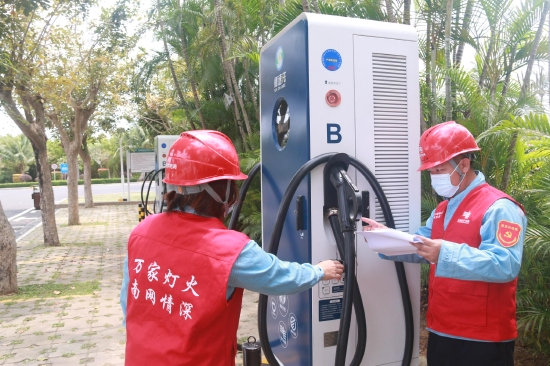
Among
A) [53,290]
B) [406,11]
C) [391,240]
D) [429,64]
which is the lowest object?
[53,290]

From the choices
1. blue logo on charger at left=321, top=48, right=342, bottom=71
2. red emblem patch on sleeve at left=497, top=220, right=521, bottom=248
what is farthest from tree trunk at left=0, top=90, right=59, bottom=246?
red emblem patch on sleeve at left=497, top=220, right=521, bottom=248

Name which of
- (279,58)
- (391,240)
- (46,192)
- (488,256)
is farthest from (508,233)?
(46,192)

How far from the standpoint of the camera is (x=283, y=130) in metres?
2.68

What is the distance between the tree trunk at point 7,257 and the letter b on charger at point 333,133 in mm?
4956

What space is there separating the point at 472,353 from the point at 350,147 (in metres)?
1.07

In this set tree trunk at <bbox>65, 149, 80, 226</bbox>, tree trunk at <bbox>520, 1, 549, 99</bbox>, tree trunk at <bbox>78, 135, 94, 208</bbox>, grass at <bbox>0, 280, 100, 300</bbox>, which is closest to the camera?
tree trunk at <bbox>520, 1, 549, 99</bbox>

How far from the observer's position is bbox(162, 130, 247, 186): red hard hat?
173 cm

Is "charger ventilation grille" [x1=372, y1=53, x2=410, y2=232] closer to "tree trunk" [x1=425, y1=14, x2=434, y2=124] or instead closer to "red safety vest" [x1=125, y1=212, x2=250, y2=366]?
"red safety vest" [x1=125, y1=212, x2=250, y2=366]

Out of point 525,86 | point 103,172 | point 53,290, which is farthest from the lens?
point 103,172

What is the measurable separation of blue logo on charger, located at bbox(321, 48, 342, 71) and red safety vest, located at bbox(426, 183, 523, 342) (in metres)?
0.87

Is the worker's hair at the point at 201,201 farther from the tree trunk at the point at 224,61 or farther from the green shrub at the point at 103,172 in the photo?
the green shrub at the point at 103,172

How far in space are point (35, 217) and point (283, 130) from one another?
1748 centimetres

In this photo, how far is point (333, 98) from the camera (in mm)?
2305

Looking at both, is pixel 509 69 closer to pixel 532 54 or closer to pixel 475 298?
pixel 532 54
